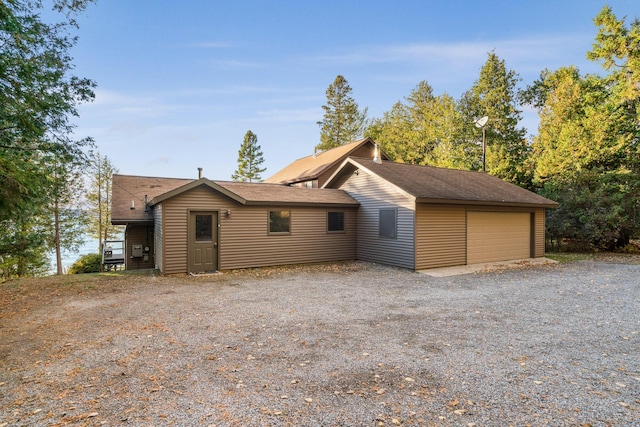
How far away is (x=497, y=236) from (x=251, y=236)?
359 inches

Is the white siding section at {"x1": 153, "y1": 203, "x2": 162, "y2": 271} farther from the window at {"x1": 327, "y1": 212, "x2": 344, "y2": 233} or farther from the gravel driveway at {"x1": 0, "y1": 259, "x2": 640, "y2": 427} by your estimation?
the window at {"x1": 327, "y1": 212, "x2": 344, "y2": 233}

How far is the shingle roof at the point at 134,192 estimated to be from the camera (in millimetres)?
12172

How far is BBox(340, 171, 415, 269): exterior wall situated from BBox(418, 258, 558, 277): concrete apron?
860mm

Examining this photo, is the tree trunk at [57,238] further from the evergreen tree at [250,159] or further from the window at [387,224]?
the evergreen tree at [250,159]

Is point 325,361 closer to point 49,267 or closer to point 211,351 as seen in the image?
point 211,351

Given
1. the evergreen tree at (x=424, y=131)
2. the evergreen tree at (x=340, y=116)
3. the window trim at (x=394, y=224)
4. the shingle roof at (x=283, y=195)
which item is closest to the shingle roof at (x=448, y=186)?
the window trim at (x=394, y=224)

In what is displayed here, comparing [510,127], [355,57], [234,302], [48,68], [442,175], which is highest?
[355,57]

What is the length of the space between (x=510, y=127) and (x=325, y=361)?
24578 mm

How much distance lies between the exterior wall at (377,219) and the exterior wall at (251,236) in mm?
552

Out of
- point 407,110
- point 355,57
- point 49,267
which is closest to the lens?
point 355,57

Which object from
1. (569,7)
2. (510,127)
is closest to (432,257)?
(569,7)

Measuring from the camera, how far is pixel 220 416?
9.01 feet

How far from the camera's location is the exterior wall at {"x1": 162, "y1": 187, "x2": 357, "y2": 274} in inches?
388

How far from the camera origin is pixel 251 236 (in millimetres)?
11047
